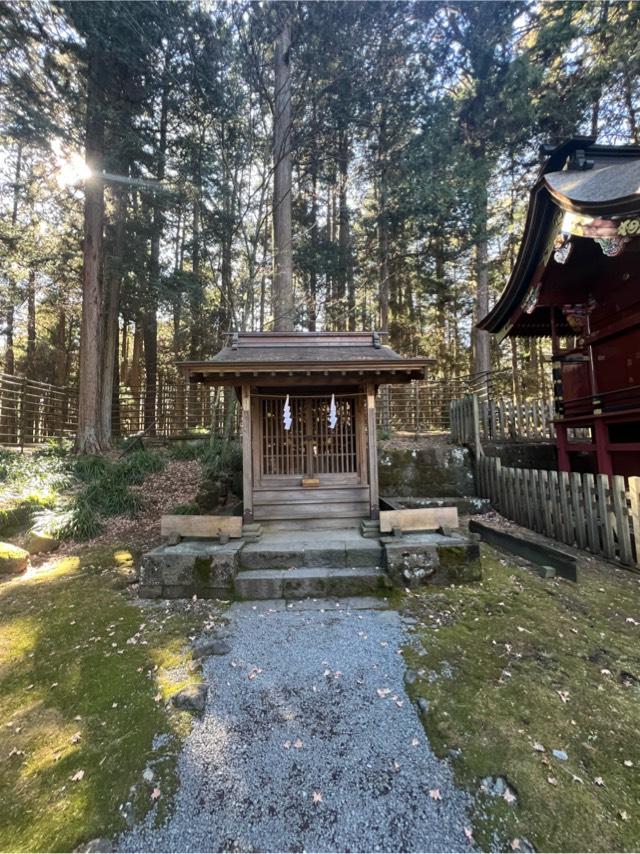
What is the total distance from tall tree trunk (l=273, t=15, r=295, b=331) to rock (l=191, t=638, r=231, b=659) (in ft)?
25.1

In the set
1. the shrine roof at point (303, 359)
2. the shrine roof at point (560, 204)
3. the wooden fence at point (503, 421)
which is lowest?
the wooden fence at point (503, 421)

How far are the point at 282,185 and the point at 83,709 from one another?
1109 centimetres

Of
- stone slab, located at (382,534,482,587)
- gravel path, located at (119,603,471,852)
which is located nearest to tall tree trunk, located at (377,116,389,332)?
stone slab, located at (382,534,482,587)

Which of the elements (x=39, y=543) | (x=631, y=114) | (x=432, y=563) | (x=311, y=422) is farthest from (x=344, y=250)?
(x=39, y=543)

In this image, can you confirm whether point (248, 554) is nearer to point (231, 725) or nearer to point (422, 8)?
point (231, 725)

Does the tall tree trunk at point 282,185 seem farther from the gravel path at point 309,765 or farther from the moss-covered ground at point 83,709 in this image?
the gravel path at point 309,765

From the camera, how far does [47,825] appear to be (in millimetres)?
1658

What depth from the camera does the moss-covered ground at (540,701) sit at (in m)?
1.62

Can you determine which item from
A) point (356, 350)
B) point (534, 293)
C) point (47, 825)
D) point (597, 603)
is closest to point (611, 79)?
point (534, 293)

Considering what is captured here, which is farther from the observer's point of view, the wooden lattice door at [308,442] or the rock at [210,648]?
the wooden lattice door at [308,442]

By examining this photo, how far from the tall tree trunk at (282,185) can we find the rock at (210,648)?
7665 millimetres

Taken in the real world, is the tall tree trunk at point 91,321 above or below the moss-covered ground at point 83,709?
above

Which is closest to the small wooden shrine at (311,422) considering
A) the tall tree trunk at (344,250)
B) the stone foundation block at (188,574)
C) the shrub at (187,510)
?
the stone foundation block at (188,574)

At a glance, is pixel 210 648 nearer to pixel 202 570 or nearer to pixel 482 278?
pixel 202 570
